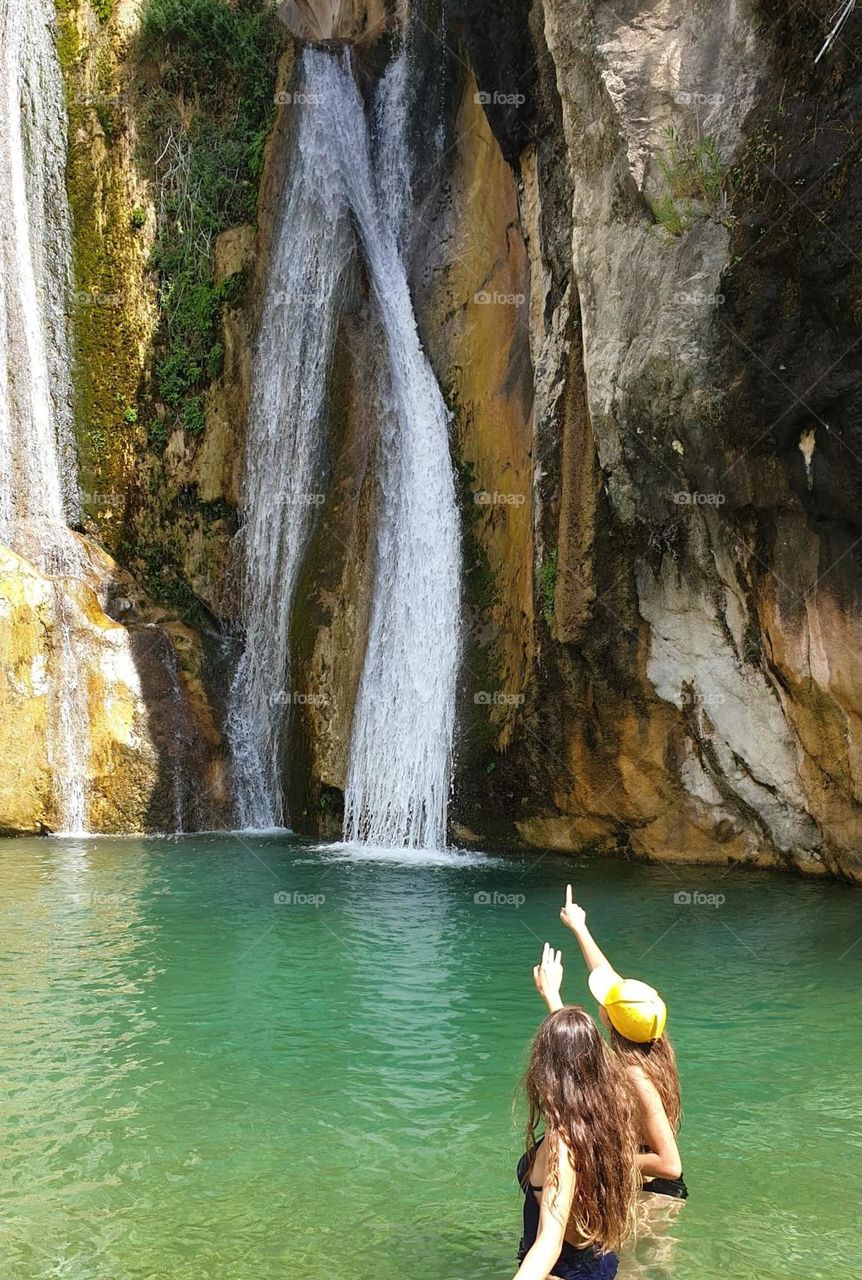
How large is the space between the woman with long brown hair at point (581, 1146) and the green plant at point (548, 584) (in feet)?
30.8

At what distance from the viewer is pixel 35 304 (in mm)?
17547

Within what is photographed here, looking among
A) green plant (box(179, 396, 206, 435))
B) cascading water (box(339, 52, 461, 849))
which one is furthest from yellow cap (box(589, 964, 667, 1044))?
green plant (box(179, 396, 206, 435))

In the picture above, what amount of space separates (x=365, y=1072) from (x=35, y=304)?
14031 mm

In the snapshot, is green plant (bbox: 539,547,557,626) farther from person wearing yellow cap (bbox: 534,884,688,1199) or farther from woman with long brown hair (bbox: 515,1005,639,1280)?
woman with long brown hair (bbox: 515,1005,639,1280)

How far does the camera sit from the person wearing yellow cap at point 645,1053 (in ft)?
11.8

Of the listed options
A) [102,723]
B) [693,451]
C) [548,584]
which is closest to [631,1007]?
[693,451]

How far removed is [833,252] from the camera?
30.0 ft

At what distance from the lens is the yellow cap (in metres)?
3.59

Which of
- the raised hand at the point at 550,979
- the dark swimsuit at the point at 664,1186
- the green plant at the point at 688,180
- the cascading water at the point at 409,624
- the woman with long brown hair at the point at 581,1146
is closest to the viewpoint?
the woman with long brown hair at the point at 581,1146

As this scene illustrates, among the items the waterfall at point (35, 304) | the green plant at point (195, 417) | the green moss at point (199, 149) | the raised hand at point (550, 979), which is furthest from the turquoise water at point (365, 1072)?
the green moss at point (199, 149)

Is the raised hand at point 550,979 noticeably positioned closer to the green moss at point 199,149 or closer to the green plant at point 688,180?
the green plant at point 688,180

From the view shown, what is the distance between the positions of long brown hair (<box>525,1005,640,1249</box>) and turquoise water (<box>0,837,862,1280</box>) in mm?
1087

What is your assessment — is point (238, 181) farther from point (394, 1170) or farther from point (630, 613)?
point (394, 1170)

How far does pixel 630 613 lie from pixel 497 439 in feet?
10.1
